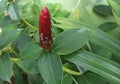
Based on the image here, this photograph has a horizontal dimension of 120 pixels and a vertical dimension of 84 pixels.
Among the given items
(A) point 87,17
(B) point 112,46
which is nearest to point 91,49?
(B) point 112,46

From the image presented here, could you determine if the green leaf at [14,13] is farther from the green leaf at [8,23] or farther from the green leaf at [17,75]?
the green leaf at [17,75]

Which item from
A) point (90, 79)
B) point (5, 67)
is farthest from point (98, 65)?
point (5, 67)

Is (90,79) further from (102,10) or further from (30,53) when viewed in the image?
(102,10)

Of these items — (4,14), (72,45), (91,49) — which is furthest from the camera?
(4,14)

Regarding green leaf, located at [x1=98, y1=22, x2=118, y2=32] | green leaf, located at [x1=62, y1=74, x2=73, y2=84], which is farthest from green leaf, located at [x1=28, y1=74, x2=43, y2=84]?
green leaf, located at [x1=98, y1=22, x2=118, y2=32]

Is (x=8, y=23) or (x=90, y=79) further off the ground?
(x=8, y=23)

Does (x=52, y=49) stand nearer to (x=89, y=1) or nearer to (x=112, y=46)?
(x=112, y=46)
